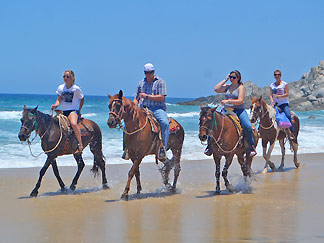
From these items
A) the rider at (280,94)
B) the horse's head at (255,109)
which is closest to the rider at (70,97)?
the horse's head at (255,109)

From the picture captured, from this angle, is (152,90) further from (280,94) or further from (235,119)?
(280,94)

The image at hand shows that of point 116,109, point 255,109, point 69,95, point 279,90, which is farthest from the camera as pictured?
point 279,90

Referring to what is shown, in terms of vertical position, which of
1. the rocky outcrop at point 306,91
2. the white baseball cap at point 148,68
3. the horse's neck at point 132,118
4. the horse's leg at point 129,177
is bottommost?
the horse's leg at point 129,177

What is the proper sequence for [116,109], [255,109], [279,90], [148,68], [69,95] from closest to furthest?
[116,109] < [148,68] < [69,95] < [255,109] < [279,90]

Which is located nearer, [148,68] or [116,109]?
[116,109]

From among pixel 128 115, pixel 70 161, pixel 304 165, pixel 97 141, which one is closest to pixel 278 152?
pixel 304 165

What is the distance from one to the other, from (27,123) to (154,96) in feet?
7.04

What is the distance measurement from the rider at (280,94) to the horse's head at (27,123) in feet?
20.1

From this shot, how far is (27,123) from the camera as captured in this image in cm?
846

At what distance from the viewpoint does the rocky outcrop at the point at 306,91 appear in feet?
202

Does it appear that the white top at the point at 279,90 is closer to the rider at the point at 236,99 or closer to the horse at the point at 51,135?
the rider at the point at 236,99

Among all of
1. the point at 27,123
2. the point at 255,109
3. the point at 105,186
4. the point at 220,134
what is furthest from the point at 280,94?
the point at 27,123

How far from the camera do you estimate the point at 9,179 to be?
414 inches

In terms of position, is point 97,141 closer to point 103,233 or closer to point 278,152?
point 103,233
